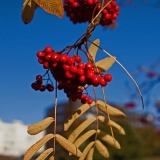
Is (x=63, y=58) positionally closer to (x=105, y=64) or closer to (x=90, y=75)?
(x=90, y=75)

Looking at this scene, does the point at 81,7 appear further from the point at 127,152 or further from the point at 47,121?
the point at 127,152

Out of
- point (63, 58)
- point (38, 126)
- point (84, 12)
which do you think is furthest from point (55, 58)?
point (84, 12)

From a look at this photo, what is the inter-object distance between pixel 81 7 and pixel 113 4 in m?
0.09

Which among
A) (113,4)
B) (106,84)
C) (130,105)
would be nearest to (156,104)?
(130,105)

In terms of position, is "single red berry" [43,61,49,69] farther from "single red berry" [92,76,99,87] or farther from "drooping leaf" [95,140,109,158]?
"drooping leaf" [95,140,109,158]

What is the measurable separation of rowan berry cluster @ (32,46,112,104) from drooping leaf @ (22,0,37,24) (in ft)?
0.20

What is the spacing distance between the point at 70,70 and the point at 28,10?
0.12 metres

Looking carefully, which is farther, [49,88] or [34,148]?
[49,88]

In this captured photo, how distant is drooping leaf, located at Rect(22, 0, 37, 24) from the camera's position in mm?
658

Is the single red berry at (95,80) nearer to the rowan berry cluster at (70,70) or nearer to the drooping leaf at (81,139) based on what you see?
the rowan berry cluster at (70,70)

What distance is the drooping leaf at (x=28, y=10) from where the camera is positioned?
0.66 m

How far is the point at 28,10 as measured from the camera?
0.67 meters

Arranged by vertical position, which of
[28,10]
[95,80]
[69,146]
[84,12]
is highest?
[84,12]

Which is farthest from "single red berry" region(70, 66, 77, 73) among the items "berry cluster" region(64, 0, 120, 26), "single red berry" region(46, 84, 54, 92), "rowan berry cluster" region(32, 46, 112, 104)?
"berry cluster" region(64, 0, 120, 26)
